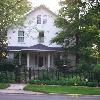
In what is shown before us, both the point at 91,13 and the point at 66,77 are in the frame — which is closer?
the point at 66,77

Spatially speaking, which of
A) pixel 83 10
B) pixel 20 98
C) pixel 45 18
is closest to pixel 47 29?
pixel 45 18

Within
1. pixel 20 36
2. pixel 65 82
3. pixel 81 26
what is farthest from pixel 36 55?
pixel 65 82

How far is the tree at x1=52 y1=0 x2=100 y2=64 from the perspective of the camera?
40844mm

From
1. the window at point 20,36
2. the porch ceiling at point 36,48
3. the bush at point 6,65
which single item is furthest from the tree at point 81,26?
the window at point 20,36

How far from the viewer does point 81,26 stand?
42.9 metres

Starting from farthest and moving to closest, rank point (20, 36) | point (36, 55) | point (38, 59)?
point (36, 55), point (38, 59), point (20, 36)

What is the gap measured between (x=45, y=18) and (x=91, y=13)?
11.8 m

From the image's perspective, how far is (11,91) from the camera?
2277cm

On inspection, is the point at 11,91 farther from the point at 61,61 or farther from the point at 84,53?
the point at 61,61

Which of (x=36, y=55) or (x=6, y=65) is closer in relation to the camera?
(x=6, y=65)

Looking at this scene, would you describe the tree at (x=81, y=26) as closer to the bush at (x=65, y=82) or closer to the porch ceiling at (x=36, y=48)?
the porch ceiling at (x=36, y=48)

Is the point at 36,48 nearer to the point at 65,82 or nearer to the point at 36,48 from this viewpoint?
the point at 36,48

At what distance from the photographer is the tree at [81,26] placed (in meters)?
40.8

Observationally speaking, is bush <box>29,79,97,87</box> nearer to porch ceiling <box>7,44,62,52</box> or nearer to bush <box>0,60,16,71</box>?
bush <box>0,60,16,71</box>
